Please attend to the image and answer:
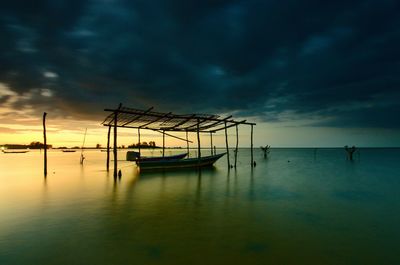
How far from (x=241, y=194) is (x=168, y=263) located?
8.84m

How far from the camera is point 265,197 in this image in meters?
13.1

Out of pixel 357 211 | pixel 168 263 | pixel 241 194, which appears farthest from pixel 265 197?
pixel 168 263

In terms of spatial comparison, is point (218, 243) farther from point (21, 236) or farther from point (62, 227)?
point (21, 236)

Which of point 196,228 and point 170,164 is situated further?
point 170,164

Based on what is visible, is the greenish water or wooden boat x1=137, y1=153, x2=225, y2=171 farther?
wooden boat x1=137, y1=153, x2=225, y2=171

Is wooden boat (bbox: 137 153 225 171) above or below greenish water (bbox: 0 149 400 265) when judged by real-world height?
above

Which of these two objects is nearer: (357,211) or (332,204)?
(357,211)

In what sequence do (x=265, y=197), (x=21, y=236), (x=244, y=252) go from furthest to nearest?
(x=265, y=197) < (x=21, y=236) < (x=244, y=252)

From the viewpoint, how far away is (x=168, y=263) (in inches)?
214

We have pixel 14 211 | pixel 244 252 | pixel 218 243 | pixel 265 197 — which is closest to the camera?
pixel 244 252

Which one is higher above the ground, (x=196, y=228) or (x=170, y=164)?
(x=170, y=164)

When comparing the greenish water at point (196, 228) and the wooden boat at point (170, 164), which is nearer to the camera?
the greenish water at point (196, 228)

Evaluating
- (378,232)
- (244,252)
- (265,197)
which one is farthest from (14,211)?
(378,232)

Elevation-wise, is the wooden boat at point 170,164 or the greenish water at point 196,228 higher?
the wooden boat at point 170,164
